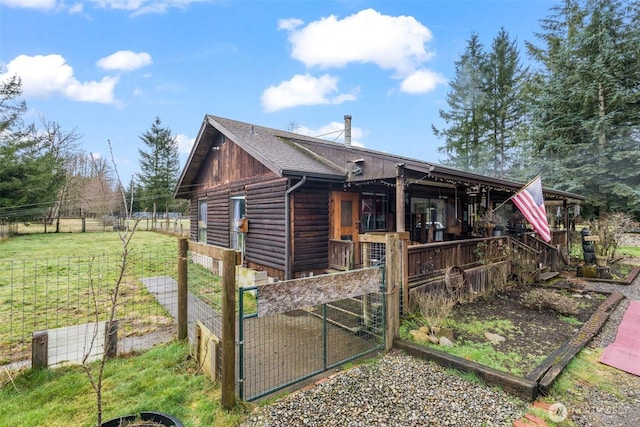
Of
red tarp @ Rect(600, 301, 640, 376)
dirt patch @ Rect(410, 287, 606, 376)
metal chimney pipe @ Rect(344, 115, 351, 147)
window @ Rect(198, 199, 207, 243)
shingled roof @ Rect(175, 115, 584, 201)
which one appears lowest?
red tarp @ Rect(600, 301, 640, 376)

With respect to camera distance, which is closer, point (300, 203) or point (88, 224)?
point (300, 203)

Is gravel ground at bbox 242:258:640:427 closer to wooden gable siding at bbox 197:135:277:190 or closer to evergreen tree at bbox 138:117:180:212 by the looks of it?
wooden gable siding at bbox 197:135:277:190

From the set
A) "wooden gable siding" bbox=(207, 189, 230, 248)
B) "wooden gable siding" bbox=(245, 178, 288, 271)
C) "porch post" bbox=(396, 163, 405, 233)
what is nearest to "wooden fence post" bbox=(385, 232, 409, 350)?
"porch post" bbox=(396, 163, 405, 233)

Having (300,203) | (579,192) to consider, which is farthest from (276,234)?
(579,192)

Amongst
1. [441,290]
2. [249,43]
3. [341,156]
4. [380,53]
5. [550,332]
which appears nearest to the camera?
[550,332]

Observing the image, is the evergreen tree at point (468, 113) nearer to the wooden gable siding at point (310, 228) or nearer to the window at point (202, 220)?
the window at point (202, 220)

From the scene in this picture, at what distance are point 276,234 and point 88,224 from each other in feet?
86.0

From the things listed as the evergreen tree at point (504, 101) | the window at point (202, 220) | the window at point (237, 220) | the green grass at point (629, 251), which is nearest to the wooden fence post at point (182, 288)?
the window at point (237, 220)

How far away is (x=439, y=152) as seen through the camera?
26.7 meters

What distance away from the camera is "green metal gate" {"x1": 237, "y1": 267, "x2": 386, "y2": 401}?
3006mm

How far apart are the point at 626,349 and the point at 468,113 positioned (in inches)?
983

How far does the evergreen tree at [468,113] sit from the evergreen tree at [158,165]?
27.1 metres

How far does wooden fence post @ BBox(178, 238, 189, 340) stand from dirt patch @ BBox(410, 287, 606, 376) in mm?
3554

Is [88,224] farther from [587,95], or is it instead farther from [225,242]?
[587,95]
